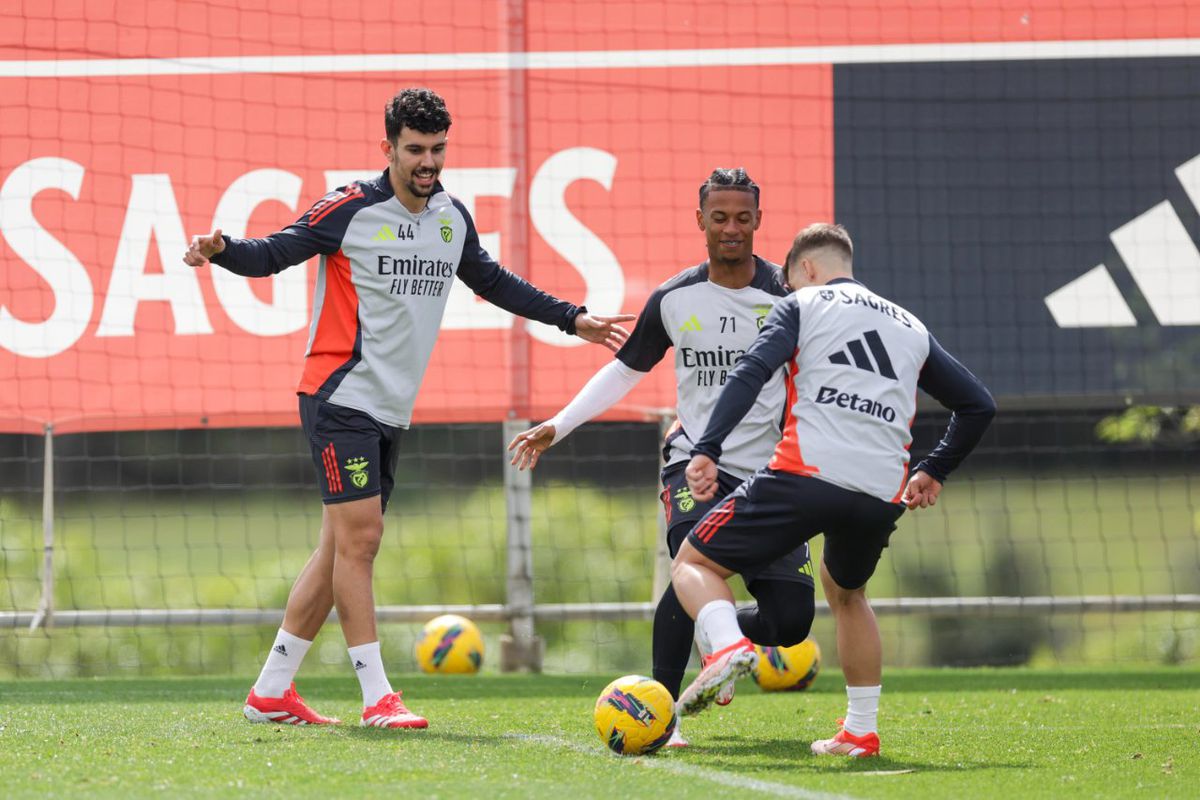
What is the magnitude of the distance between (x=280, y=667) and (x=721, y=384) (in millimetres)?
1889

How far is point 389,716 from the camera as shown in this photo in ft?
18.5

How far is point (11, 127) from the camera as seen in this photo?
9.07 metres

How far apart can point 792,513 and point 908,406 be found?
0.52m

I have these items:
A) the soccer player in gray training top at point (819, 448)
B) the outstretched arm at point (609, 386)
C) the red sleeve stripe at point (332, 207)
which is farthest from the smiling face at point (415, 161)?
the soccer player in gray training top at point (819, 448)

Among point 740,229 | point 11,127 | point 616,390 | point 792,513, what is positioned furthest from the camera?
point 11,127

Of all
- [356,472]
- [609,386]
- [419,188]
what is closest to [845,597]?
[609,386]

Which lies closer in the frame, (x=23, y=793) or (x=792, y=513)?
(x=23, y=793)

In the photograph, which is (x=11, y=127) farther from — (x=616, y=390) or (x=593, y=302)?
(x=616, y=390)

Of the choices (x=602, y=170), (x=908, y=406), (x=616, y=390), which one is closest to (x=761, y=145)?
Result: (x=602, y=170)

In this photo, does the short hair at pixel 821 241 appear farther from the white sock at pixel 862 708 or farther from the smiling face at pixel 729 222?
the white sock at pixel 862 708

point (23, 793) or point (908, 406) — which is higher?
point (908, 406)

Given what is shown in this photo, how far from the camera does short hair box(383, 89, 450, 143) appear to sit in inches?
223

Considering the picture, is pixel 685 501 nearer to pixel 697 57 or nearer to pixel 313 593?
pixel 313 593

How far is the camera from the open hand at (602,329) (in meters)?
6.12
